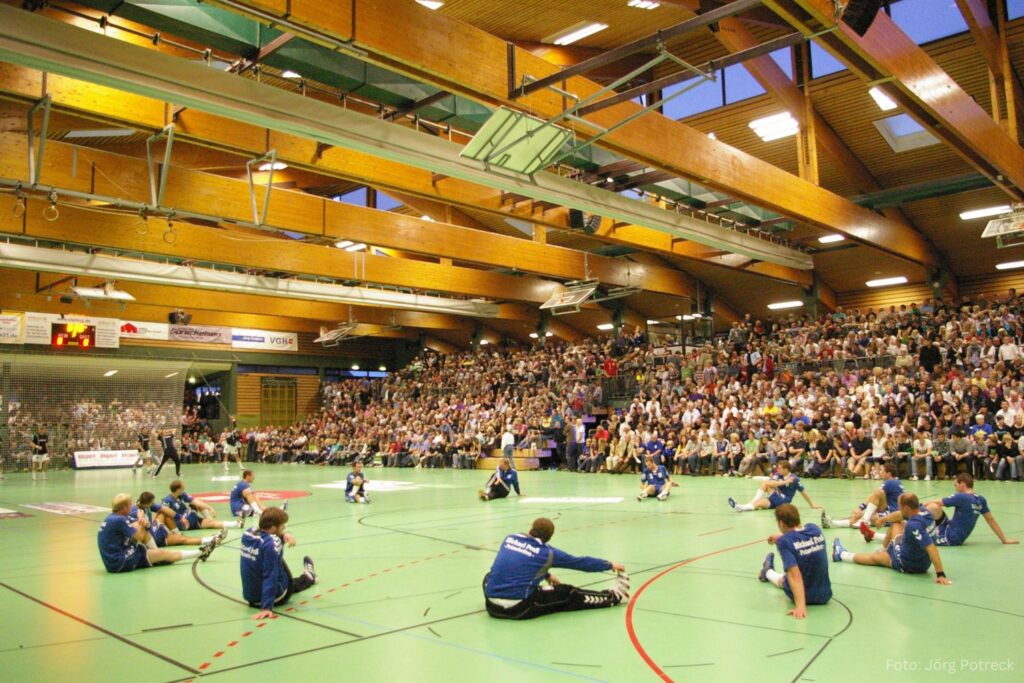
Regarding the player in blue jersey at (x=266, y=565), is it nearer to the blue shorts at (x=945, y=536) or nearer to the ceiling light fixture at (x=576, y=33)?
the blue shorts at (x=945, y=536)

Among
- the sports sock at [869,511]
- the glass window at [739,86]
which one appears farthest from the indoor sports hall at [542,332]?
the glass window at [739,86]

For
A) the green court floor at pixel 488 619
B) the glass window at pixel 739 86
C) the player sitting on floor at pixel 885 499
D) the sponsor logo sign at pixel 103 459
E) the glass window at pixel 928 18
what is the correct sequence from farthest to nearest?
the sponsor logo sign at pixel 103 459 < the glass window at pixel 739 86 < the glass window at pixel 928 18 < the player sitting on floor at pixel 885 499 < the green court floor at pixel 488 619

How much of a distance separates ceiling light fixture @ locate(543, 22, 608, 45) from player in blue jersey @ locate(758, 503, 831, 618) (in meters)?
9.28

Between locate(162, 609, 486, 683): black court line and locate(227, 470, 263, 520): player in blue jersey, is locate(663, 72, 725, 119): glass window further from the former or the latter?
locate(162, 609, 486, 683): black court line

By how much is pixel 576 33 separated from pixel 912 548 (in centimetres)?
958

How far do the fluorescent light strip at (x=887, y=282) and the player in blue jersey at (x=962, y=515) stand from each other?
20.2 m

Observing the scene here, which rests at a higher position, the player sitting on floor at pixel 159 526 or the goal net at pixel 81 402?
the goal net at pixel 81 402

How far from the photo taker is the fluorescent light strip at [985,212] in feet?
67.9

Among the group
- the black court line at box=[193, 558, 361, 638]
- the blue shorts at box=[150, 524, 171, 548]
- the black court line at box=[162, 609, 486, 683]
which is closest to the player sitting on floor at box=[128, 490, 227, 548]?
the blue shorts at box=[150, 524, 171, 548]

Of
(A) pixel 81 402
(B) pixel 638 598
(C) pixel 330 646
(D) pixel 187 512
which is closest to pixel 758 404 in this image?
(D) pixel 187 512

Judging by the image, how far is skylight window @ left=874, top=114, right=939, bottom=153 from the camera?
18000 millimetres

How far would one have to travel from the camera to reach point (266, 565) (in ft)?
20.1

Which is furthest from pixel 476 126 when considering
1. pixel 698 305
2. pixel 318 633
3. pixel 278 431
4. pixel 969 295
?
pixel 278 431

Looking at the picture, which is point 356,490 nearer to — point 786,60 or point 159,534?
point 159,534
